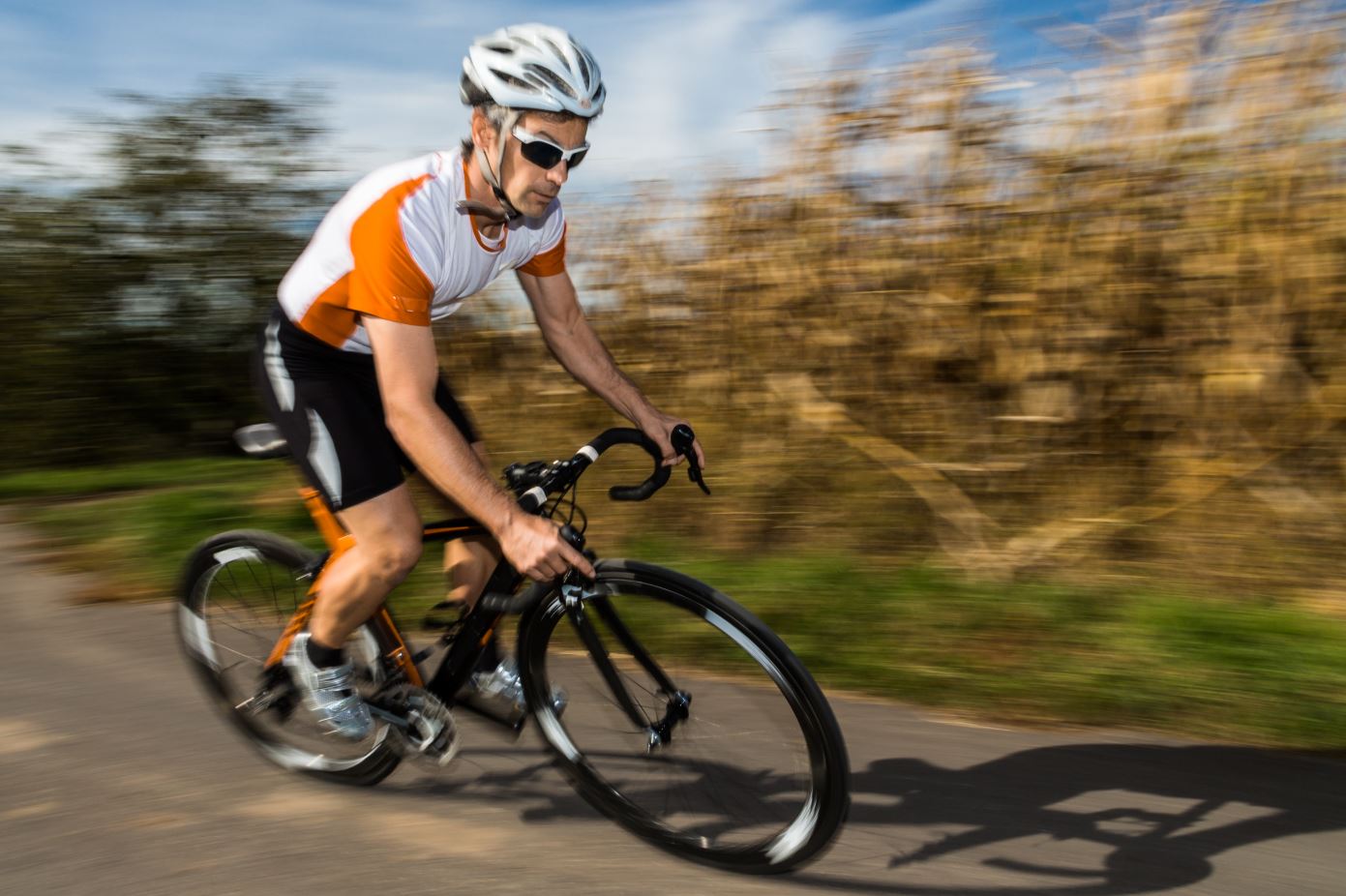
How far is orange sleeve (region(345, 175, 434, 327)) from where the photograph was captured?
292 centimetres

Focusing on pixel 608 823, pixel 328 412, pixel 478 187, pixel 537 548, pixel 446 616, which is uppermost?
pixel 478 187

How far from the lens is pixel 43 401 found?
1059 cm

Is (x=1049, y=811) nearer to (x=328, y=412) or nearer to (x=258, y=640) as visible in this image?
(x=328, y=412)

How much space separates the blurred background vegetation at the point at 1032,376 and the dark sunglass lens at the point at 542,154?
2.39m

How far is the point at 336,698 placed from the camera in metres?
3.45

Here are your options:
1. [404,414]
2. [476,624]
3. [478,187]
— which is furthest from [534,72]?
[476,624]

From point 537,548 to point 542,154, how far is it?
0.99m

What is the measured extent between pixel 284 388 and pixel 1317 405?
14.3ft

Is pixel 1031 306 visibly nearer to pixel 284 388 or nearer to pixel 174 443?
pixel 284 388

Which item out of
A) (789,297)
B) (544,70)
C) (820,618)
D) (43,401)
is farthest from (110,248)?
(544,70)

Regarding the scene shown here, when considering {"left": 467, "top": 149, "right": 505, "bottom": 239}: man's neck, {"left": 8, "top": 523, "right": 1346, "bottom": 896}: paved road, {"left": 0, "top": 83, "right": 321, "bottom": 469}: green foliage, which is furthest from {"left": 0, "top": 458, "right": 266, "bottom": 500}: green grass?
{"left": 467, "top": 149, "right": 505, "bottom": 239}: man's neck

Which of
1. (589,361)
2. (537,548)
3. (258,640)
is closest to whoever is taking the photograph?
(537,548)

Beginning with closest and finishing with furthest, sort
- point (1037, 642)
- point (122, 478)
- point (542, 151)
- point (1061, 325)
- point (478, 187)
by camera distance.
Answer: point (542, 151)
point (478, 187)
point (1037, 642)
point (1061, 325)
point (122, 478)

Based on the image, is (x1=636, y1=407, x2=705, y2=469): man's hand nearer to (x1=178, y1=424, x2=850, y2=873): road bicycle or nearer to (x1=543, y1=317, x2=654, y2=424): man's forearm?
(x1=178, y1=424, x2=850, y2=873): road bicycle
